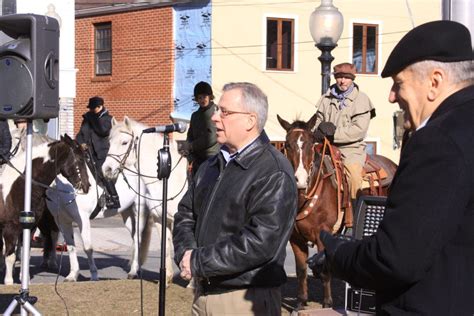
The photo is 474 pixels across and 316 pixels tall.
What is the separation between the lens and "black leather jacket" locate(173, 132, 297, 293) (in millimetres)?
4957

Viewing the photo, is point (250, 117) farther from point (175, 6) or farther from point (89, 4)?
point (89, 4)

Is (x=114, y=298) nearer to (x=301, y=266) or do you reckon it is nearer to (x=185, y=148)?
(x=301, y=266)

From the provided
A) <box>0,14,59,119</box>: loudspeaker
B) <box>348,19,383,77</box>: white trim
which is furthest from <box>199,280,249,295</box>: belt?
<box>348,19,383,77</box>: white trim

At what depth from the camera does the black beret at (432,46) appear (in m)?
3.26

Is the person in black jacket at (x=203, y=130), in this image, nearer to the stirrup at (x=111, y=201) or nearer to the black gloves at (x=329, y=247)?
the stirrup at (x=111, y=201)

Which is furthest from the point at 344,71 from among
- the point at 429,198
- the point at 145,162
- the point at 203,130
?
the point at 429,198

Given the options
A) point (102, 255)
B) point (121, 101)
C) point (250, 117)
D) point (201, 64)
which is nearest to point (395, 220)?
point (250, 117)

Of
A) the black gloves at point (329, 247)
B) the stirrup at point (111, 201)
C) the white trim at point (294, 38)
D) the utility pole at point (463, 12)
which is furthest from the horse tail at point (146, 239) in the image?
the white trim at point (294, 38)

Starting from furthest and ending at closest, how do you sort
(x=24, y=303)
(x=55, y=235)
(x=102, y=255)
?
(x=102, y=255) → (x=55, y=235) → (x=24, y=303)

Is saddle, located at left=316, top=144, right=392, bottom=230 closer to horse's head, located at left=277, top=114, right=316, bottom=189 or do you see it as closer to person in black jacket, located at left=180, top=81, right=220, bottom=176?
horse's head, located at left=277, top=114, right=316, bottom=189

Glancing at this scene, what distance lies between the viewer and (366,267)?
3227 millimetres

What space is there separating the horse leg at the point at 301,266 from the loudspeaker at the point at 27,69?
13.5ft

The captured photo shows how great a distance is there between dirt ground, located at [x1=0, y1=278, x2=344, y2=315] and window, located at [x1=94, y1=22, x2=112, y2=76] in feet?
62.0

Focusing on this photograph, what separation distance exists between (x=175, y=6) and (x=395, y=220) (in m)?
25.7
